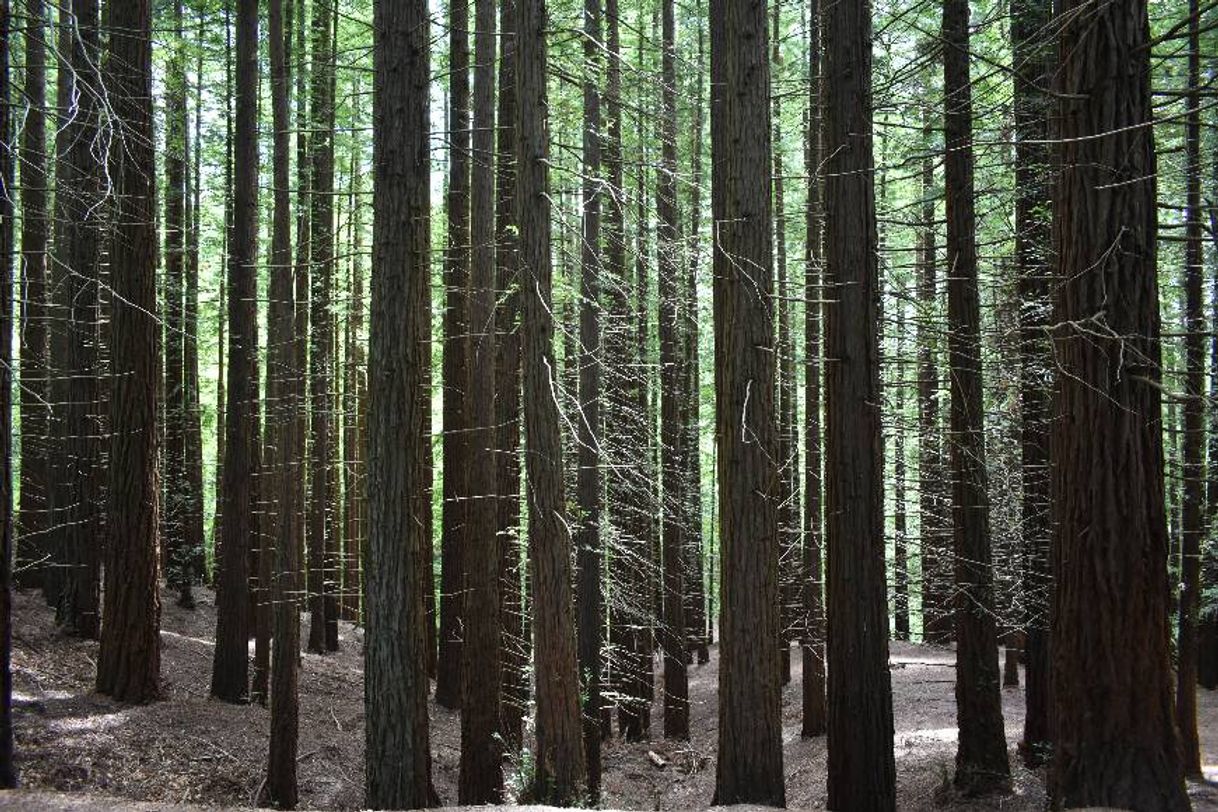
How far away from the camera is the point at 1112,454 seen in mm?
5844

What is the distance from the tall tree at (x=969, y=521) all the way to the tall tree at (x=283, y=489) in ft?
25.0

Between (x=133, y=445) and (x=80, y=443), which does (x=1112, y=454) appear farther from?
(x=80, y=443)

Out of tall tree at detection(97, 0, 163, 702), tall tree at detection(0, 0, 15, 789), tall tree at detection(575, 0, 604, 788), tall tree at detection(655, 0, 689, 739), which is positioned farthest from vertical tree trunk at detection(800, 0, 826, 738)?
tall tree at detection(0, 0, 15, 789)

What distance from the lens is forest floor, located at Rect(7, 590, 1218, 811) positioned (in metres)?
8.98

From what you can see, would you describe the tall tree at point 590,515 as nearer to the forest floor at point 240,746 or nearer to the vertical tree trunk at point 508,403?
the vertical tree trunk at point 508,403

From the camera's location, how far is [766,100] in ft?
25.9

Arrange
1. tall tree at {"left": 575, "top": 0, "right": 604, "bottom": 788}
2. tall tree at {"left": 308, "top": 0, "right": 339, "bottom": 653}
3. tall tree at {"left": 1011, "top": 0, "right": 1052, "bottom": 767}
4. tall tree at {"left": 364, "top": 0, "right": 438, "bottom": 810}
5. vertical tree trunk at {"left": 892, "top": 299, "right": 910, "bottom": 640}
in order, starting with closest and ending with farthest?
tall tree at {"left": 364, "top": 0, "right": 438, "bottom": 810} → vertical tree trunk at {"left": 892, "top": 299, "right": 910, "bottom": 640} → tall tree at {"left": 1011, "top": 0, "right": 1052, "bottom": 767} → tall tree at {"left": 575, "top": 0, "right": 604, "bottom": 788} → tall tree at {"left": 308, "top": 0, "right": 339, "bottom": 653}

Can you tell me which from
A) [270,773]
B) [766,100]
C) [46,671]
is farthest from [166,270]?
[766,100]

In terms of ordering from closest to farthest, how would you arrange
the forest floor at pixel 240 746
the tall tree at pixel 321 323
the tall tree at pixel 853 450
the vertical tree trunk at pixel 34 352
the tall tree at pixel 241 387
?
the tall tree at pixel 853 450 → the forest floor at pixel 240 746 → the tall tree at pixel 241 387 → the vertical tree trunk at pixel 34 352 → the tall tree at pixel 321 323

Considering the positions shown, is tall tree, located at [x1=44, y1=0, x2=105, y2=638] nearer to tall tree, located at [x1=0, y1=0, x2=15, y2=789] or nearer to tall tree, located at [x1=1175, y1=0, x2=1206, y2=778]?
tall tree, located at [x1=0, y1=0, x2=15, y2=789]

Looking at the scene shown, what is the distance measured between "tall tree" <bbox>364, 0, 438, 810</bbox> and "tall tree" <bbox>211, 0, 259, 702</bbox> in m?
5.20

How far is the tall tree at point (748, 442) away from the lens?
301 inches

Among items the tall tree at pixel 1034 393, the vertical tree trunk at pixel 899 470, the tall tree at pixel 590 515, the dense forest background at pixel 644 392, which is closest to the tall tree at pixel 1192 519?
the dense forest background at pixel 644 392

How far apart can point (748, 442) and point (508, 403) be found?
5.56 meters
